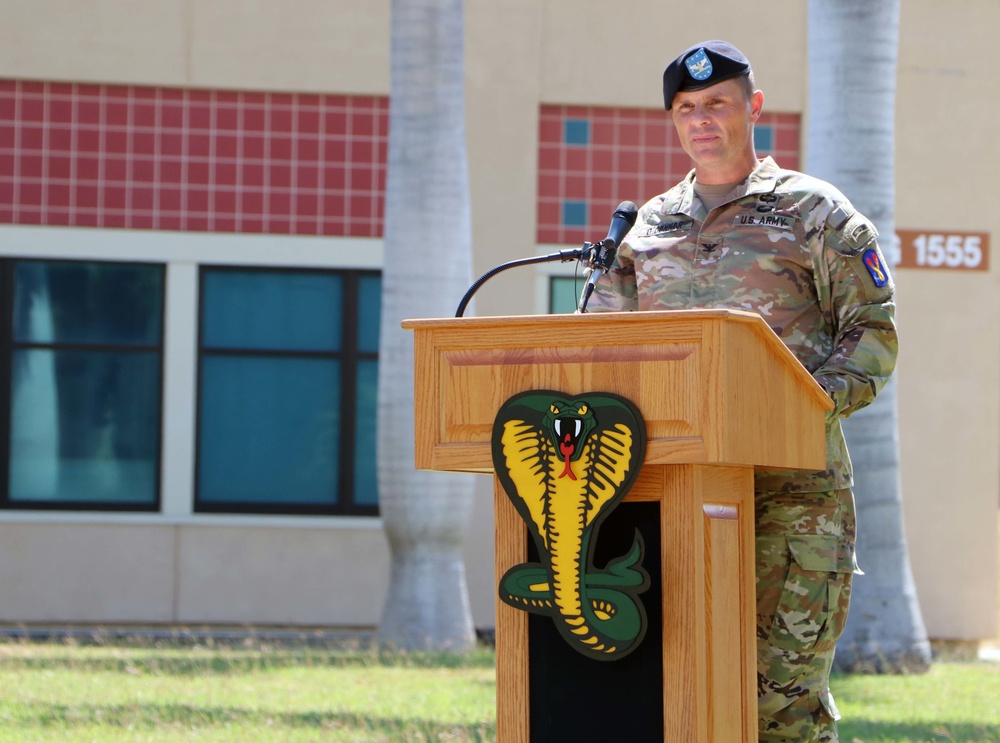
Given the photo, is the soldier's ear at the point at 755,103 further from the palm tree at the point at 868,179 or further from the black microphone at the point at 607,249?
the palm tree at the point at 868,179

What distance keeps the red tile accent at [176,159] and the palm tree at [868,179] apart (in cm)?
446

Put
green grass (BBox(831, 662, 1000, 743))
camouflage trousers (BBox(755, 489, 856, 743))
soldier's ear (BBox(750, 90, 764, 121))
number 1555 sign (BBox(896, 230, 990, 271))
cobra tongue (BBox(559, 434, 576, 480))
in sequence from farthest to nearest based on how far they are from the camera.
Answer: number 1555 sign (BBox(896, 230, 990, 271)), green grass (BBox(831, 662, 1000, 743)), soldier's ear (BBox(750, 90, 764, 121)), camouflage trousers (BBox(755, 489, 856, 743)), cobra tongue (BBox(559, 434, 576, 480))

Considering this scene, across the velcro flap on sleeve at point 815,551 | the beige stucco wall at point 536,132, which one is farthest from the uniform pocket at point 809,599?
the beige stucco wall at point 536,132

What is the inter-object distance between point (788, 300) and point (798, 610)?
0.73 meters

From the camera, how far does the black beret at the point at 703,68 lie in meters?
3.54

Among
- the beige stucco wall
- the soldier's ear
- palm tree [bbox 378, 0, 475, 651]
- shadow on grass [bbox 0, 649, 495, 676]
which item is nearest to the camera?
the soldier's ear

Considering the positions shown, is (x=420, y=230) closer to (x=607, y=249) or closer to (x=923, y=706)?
(x=923, y=706)

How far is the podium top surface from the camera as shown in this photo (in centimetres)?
290

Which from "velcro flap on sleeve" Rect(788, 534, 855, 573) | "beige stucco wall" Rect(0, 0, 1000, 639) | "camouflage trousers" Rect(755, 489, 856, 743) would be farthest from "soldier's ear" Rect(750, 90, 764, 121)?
"beige stucco wall" Rect(0, 0, 1000, 639)

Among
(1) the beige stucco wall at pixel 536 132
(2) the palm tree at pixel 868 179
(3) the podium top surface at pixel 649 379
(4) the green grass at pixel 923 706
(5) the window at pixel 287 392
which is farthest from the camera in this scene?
(5) the window at pixel 287 392

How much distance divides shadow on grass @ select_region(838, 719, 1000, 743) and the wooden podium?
341 cm

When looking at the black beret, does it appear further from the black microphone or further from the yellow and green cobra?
the yellow and green cobra

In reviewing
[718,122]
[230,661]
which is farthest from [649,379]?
[230,661]

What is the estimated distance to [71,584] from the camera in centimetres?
1224
